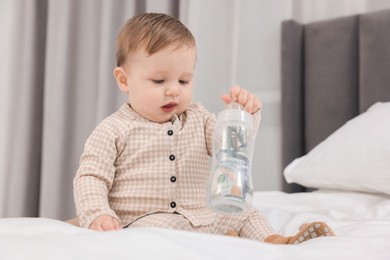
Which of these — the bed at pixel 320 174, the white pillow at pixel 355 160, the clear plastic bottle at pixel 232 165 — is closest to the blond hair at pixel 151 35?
the clear plastic bottle at pixel 232 165

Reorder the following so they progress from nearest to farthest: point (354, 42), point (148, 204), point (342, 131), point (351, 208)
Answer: point (148, 204) < point (351, 208) < point (342, 131) < point (354, 42)

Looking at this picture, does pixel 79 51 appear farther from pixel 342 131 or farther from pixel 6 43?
pixel 342 131

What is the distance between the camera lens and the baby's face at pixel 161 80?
111 centimetres

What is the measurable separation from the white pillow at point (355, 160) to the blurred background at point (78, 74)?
615 mm

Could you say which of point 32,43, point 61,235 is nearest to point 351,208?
point 61,235

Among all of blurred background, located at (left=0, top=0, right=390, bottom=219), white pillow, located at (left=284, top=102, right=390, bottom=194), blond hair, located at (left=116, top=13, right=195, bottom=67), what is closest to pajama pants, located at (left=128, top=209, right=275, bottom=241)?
blond hair, located at (left=116, top=13, right=195, bottom=67)

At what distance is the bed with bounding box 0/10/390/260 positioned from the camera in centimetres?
64

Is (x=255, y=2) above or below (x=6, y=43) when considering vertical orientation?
above

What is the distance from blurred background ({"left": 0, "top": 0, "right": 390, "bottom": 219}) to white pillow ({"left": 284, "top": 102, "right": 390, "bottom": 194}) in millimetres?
615

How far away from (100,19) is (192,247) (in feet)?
7.43

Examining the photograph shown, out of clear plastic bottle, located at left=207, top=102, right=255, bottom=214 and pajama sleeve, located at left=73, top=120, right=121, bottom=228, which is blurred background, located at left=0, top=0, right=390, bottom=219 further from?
clear plastic bottle, located at left=207, top=102, right=255, bottom=214

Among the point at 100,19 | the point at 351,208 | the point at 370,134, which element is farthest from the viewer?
the point at 100,19

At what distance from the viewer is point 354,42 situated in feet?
7.20

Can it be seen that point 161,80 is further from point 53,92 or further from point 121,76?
point 53,92
